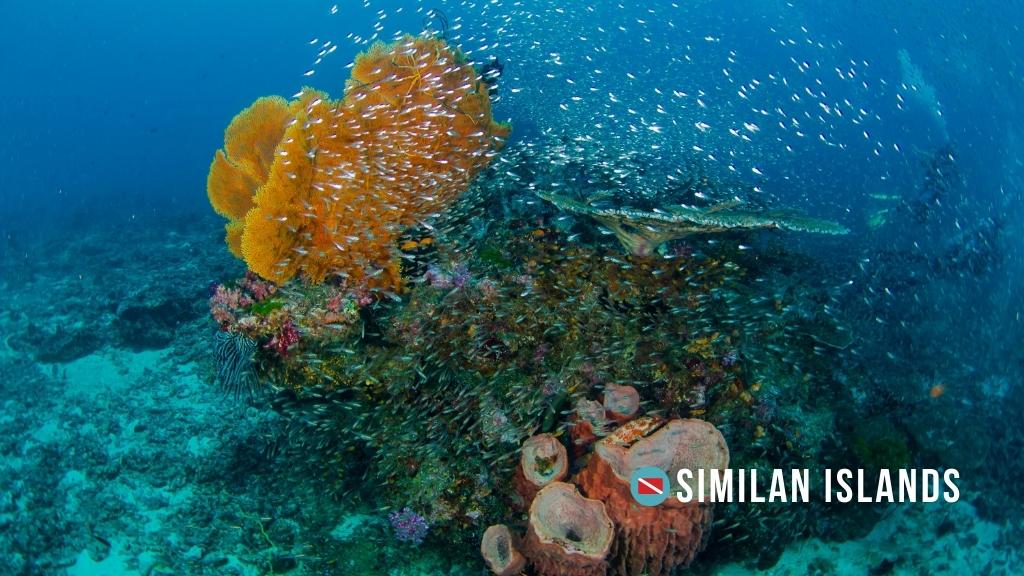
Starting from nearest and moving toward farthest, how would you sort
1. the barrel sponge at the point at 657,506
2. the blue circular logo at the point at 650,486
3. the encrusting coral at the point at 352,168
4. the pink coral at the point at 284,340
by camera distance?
the blue circular logo at the point at 650,486 < the barrel sponge at the point at 657,506 < the pink coral at the point at 284,340 < the encrusting coral at the point at 352,168

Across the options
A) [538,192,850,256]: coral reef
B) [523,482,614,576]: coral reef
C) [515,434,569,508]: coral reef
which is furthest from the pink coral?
[538,192,850,256]: coral reef

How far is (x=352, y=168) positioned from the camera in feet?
22.4

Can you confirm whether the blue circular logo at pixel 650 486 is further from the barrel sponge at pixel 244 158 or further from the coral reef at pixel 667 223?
the barrel sponge at pixel 244 158

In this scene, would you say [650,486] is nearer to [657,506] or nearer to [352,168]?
[657,506]

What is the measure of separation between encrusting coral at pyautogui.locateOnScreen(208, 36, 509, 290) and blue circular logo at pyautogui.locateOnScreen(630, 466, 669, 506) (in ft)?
11.7

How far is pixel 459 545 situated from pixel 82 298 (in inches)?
560

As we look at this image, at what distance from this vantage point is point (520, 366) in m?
6.04

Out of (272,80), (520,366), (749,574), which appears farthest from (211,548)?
(272,80)

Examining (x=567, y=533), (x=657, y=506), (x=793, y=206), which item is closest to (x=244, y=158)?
(x=567, y=533)

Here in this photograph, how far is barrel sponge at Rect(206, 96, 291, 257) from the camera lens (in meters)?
7.20

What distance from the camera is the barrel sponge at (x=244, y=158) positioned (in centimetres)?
720

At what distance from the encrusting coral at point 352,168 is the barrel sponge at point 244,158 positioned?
0.04 ft

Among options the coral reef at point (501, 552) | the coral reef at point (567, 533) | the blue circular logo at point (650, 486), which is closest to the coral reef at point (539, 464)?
the coral reef at point (567, 533)

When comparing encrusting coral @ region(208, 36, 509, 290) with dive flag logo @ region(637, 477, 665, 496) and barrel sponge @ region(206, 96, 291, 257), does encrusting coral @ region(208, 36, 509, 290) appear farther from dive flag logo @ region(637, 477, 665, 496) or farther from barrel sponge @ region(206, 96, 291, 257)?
dive flag logo @ region(637, 477, 665, 496)
